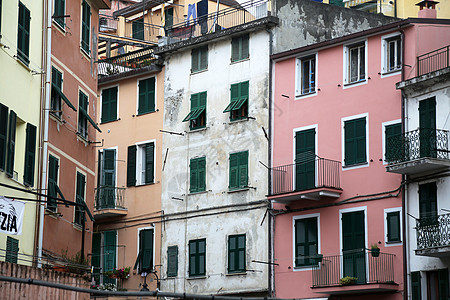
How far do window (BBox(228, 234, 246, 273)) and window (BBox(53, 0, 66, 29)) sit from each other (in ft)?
39.5

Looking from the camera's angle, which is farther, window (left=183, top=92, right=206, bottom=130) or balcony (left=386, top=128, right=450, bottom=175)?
window (left=183, top=92, right=206, bottom=130)

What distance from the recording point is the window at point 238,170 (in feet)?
133

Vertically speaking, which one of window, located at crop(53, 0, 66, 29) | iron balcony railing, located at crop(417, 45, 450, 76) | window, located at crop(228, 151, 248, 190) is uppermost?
window, located at crop(53, 0, 66, 29)

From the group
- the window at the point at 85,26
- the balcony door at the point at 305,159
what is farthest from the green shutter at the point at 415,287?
the window at the point at 85,26

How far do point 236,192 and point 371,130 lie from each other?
713cm

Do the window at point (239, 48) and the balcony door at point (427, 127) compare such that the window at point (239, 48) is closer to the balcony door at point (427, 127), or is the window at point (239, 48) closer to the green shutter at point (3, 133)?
the balcony door at point (427, 127)

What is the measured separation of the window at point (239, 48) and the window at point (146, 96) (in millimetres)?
4832

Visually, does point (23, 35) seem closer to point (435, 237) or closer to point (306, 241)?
point (306, 241)

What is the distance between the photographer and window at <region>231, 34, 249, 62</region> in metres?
41.6

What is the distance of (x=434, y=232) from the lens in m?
32.5

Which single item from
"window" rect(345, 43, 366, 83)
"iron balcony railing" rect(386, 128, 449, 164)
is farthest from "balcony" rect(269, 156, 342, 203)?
"window" rect(345, 43, 366, 83)

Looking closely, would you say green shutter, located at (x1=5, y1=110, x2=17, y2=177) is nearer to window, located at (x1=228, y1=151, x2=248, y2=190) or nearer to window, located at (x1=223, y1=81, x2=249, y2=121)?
window, located at (x1=228, y1=151, x2=248, y2=190)

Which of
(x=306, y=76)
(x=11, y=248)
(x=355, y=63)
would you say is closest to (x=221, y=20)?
(x=306, y=76)

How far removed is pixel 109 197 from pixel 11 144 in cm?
1656
